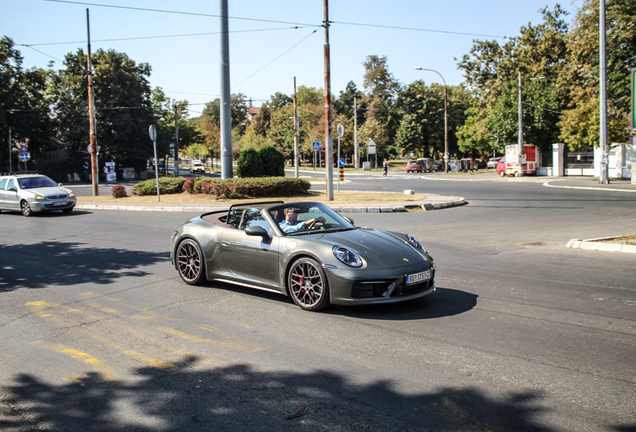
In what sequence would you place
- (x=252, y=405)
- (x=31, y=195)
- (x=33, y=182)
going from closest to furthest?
(x=252, y=405) < (x=31, y=195) < (x=33, y=182)

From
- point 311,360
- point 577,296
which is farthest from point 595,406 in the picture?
point 577,296

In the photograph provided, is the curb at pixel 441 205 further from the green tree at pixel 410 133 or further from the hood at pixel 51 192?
the green tree at pixel 410 133

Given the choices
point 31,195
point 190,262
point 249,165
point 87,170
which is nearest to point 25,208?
point 31,195

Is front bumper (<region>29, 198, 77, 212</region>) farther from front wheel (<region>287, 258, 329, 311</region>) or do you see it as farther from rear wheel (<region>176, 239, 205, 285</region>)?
front wheel (<region>287, 258, 329, 311</region>)

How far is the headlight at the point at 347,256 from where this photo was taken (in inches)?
235

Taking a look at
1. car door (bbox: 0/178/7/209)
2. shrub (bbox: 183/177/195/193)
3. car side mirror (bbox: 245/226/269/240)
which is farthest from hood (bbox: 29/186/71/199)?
car side mirror (bbox: 245/226/269/240)

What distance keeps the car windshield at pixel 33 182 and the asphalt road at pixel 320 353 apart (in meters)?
11.7

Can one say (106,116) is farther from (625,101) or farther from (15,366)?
(15,366)

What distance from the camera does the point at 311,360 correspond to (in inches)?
181

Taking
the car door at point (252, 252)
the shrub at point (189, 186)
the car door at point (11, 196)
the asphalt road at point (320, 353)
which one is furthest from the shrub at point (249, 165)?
the car door at point (252, 252)

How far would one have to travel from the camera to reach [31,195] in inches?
739

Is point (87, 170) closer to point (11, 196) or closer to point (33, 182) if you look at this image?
point (33, 182)

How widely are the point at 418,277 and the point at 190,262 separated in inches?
140

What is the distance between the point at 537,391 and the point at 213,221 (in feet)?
17.1
